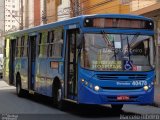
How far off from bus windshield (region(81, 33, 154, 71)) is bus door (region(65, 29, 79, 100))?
0.86 meters

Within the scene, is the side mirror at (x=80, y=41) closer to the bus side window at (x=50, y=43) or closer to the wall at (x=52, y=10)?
the bus side window at (x=50, y=43)

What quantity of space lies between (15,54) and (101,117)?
35.1 feet

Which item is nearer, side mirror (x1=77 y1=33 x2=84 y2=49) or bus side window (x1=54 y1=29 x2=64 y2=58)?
side mirror (x1=77 y1=33 x2=84 y2=49)

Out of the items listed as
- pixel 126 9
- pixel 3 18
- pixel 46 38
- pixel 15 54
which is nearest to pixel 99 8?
pixel 126 9

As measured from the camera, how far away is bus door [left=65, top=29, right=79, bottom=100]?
15266 millimetres

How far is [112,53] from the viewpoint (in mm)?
14422

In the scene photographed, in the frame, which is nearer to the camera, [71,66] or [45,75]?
[71,66]

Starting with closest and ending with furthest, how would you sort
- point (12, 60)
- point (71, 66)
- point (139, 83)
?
point (139, 83), point (71, 66), point (12, 60)

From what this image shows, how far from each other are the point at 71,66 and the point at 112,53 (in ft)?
5.64

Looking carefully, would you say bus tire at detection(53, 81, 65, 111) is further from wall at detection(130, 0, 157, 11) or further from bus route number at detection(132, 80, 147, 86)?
wall at detection(130, 0, 157, 11)

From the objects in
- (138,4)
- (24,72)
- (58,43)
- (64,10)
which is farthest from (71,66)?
(64,10)

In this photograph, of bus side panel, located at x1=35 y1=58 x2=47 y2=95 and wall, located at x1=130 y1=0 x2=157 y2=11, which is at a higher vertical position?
wall, located at x1=130 y1=0 x2=157 y2=11

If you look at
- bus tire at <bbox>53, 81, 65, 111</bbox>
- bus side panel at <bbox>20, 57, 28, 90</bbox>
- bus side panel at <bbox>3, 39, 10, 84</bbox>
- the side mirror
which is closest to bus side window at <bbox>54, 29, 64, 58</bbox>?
bus tire at <bbox>53, 81, 65, 111</bbox>

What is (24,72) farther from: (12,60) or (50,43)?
(50,43)
